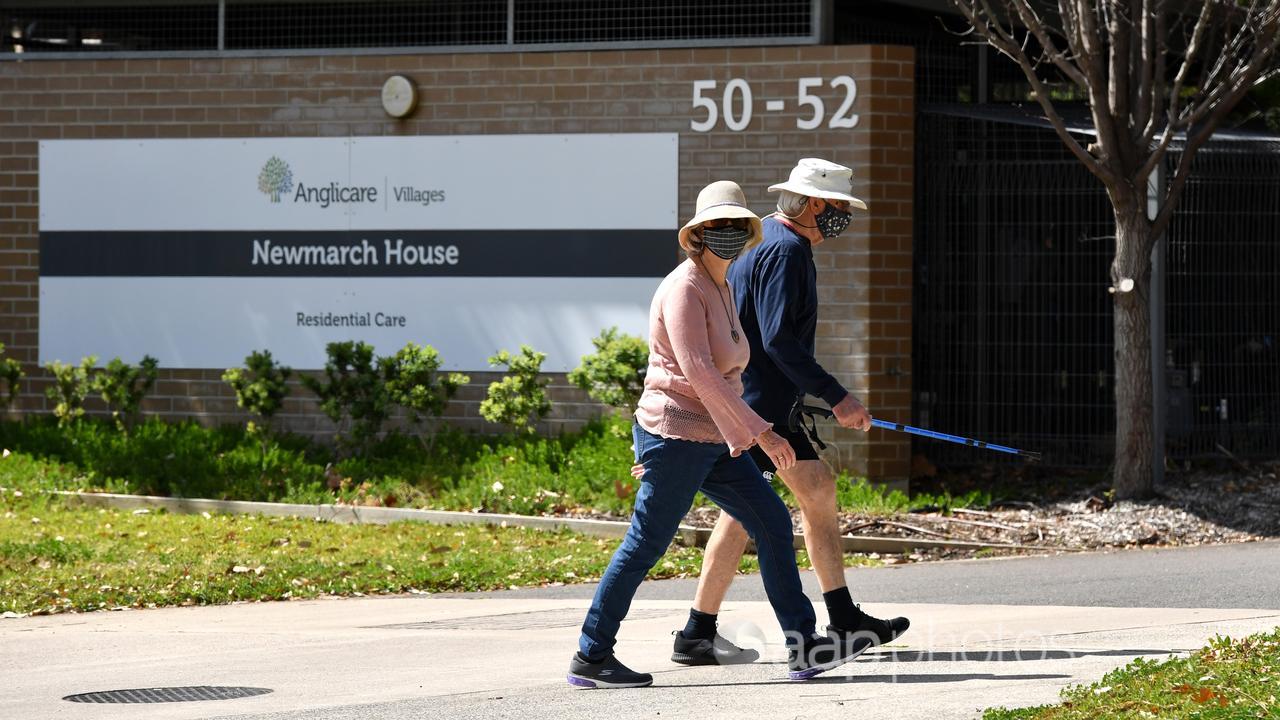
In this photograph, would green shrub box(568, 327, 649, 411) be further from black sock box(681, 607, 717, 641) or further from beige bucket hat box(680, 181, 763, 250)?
beige bucket hat box(680, 181, 763, 250)

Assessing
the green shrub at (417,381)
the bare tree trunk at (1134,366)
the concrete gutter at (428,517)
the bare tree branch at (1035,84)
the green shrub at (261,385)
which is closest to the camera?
the concrete gutter at (428,517)

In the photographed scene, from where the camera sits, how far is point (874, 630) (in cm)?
664

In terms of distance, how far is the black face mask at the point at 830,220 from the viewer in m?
6.82

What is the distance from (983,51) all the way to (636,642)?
30.6 ft

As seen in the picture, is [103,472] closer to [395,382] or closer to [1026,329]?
[395,382]

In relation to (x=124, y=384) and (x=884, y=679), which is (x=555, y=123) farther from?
(x=884, y=679)

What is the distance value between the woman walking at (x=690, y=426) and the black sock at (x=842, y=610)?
0.30m

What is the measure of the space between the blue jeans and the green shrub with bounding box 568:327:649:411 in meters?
5.85

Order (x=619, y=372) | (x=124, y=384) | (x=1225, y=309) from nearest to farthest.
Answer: (x=619, y=372), (x=124, y=384), (x=1225, y=309)

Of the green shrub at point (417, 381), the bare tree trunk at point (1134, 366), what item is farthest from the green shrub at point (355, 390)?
the bare tree trunk at point (1134, 366)

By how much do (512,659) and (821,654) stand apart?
1334 mm

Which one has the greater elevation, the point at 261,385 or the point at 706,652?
the point at 261,385

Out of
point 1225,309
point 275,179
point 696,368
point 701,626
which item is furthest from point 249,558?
point 1225,309

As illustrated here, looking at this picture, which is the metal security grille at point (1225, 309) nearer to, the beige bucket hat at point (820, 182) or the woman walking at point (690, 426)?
the beige bucket hat at point (820, 182)
